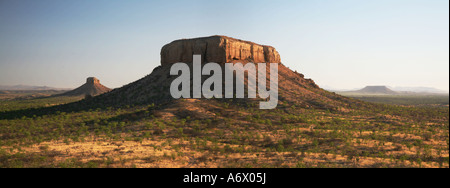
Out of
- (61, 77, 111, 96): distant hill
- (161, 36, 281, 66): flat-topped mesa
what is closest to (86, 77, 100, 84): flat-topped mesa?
(61, 77, 111, 96): distant hill

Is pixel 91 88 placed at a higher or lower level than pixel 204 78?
lower

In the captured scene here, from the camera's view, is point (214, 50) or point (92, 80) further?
point (92, 80)

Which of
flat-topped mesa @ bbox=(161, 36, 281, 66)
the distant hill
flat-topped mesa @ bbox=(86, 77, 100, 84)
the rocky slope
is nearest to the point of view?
the rocky slope

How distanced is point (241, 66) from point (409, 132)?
21936 mm

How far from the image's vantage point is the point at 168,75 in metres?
37.4

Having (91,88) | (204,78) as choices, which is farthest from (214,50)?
(91,88)

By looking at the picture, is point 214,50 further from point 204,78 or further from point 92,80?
point 92,80

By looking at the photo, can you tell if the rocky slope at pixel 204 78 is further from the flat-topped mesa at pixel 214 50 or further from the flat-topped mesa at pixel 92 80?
the flat-topped mesa at pixel 92 80

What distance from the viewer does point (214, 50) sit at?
119 feet

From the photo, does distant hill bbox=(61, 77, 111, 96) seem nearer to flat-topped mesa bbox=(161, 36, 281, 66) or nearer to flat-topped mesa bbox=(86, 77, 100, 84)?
flat-topped mesa bbox=(86, 77, 100, 84)

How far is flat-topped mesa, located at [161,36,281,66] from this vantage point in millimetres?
36188

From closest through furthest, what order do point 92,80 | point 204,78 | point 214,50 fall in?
1. point 204,78
2. point 214,50
3. point 92,80
